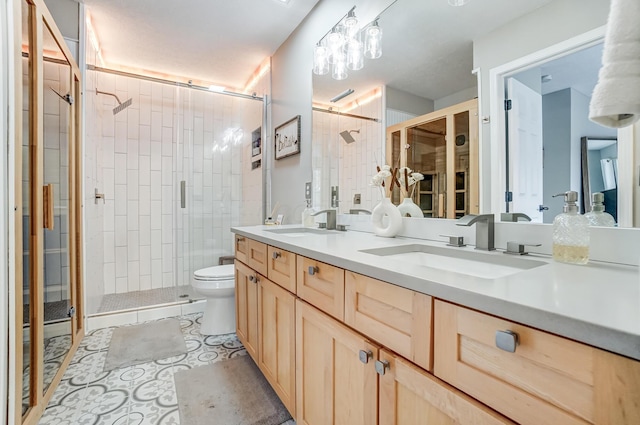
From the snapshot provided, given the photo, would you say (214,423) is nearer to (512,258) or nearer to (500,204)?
(512,258)

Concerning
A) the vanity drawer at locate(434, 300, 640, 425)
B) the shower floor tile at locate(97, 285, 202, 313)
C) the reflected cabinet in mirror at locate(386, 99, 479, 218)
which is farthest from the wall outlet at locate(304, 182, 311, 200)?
the vanity drawer at locate(434, 300, 640, 425)

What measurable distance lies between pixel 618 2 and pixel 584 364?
22.5 inches

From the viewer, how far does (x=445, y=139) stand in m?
1.28

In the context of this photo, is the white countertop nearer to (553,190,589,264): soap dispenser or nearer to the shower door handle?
(553,190,589,264): soap dispenser

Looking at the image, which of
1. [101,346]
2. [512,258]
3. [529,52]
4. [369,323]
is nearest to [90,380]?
[101,346]

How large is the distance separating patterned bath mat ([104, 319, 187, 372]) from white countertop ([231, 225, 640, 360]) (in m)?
1.71

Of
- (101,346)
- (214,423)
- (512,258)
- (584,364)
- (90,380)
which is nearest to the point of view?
(584,364)

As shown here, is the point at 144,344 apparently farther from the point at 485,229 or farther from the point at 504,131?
the point at 504,131

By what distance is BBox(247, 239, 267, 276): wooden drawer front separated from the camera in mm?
1458

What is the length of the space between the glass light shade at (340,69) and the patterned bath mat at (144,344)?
2.05m

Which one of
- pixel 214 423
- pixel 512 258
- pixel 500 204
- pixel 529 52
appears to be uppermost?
pixel 529 52

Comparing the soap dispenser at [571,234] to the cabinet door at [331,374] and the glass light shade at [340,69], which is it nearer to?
the cabinet door at [331,374]

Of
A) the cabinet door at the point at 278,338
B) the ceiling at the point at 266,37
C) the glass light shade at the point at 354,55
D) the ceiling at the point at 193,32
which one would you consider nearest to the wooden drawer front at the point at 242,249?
the cabinet door at the point at 278,338

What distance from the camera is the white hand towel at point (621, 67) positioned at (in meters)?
0.47
